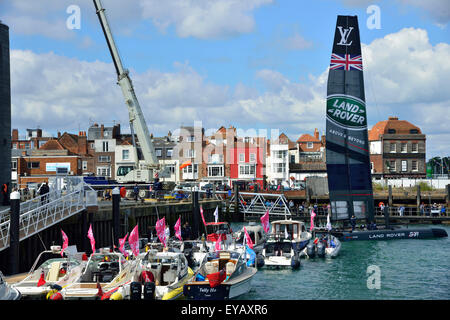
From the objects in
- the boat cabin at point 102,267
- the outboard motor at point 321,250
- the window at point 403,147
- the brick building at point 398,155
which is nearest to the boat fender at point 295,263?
the outboard motor at point 321,250

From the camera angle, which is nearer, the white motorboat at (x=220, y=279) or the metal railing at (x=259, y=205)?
the white motorboat at (x=220, y=279)

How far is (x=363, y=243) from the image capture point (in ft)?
175

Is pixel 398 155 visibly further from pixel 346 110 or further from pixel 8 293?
pixel 8 293

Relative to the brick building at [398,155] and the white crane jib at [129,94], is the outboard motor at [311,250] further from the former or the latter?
the brick building at [398,155]

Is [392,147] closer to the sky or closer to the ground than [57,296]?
closer to the sky

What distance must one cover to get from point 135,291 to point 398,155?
4006 inches

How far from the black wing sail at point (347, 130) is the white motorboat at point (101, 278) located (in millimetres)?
32878

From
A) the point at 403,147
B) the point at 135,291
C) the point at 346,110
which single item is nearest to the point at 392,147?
the point at 403,147

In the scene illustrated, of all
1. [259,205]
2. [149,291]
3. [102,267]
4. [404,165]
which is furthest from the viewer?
[404,165]

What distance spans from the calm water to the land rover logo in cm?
1280

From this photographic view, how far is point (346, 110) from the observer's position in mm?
57250

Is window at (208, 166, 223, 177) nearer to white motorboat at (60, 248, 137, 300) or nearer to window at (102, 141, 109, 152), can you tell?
window at (102, 141, 109, 152)

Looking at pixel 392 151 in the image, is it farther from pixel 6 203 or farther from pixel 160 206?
pixel 6 203

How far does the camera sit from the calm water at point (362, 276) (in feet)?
105
